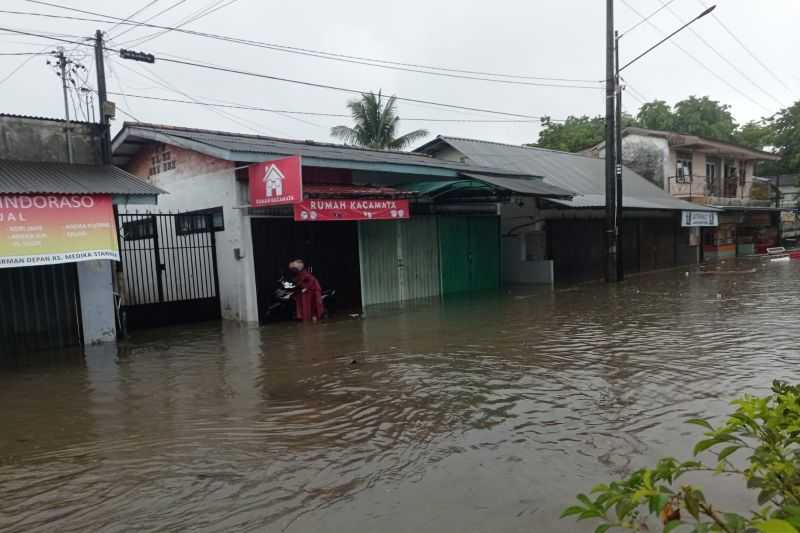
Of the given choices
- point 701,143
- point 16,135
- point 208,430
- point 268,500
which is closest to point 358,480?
point 268,500

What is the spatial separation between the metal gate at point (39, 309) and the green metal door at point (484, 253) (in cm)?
1089

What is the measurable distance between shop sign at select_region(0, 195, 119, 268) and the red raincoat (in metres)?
3.82

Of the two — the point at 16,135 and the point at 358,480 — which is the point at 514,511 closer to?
the point at 358,480

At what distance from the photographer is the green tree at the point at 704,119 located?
45.3m

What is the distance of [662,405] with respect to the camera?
18.6 ft

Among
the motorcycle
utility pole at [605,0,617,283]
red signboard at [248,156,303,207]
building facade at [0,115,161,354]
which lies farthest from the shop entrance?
utility pole at [605,0,617,283]

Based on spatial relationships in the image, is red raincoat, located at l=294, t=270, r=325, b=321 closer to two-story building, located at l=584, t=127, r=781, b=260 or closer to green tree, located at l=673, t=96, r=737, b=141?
two-story building, located at l=584, t=127, r=781, b=260

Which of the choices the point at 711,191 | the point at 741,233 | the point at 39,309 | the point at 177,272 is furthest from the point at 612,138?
the point at 741,233

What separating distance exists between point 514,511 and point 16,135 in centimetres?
1016

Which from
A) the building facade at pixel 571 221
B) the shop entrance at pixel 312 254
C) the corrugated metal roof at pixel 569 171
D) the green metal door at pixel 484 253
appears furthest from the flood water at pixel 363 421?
the corrugated metal roof at pixel 569 171

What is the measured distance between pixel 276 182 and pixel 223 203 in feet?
6.43

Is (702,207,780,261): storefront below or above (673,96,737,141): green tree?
below

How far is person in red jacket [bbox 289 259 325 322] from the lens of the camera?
1233 centimetres

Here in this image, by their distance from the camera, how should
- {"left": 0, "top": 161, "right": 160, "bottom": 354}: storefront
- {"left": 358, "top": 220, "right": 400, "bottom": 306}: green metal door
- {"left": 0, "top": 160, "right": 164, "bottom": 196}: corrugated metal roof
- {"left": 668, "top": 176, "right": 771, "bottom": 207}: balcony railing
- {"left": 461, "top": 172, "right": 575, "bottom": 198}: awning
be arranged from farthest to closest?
{"left": 668, "top": 176, "right": 771, "bottom": 207}: balcony railing → {"left": 358, "top": 220, "right": 400, "bottom": 306}: green metal door → {"left": 461, "top": 172, "right": 575, "bottom": 198}: awning → {"left": 0, "top": 160, "right": 164, "bottom": 196}: corrugated metal roof → {"left": 0, "top": 161, "right": 160, "bottom": 354}: storefront
